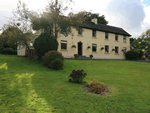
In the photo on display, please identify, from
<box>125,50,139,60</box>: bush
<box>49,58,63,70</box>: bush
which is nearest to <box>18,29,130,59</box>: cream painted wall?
<box>125,50,139,60</box>: bush

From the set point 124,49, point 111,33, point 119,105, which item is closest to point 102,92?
point 119,105

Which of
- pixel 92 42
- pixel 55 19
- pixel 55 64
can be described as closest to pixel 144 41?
pixel 92 42

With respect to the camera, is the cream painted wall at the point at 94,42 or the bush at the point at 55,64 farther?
the cream painted wall at the point at 94,42

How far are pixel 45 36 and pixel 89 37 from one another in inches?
521

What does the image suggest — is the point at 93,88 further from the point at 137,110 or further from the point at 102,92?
the point at 137,110

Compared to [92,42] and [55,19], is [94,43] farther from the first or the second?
[55,19]

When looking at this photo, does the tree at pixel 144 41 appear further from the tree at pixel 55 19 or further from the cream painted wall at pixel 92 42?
the tree at pixel 55 19

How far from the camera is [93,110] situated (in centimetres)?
395

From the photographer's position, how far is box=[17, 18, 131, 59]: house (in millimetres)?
22656

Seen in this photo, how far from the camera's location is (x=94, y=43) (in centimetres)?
2608

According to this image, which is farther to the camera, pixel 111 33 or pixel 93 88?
pixel 111 33

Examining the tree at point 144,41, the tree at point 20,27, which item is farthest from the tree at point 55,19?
the tree at point 144,41

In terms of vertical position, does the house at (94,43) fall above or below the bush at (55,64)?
above

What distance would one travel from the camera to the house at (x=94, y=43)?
22656 millimetres
